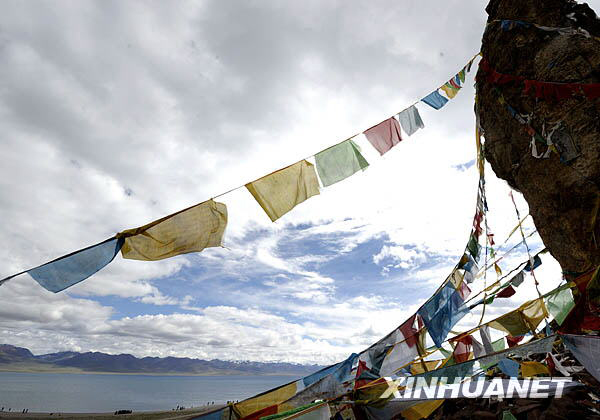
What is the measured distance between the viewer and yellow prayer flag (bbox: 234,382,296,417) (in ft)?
14.9

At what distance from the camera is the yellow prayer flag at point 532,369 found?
498cm

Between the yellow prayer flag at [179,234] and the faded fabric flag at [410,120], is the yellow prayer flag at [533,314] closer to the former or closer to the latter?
the faded fabric flag at [410,120]

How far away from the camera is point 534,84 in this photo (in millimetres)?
8406

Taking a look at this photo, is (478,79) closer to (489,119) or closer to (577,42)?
(489,119)


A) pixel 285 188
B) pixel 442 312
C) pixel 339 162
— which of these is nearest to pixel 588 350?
pixel 442 312

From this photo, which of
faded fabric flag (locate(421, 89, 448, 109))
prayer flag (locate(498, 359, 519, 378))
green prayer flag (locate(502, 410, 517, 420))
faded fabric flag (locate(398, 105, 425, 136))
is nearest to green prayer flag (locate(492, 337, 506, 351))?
prayer flag (locate(498, 359, 519, 378))

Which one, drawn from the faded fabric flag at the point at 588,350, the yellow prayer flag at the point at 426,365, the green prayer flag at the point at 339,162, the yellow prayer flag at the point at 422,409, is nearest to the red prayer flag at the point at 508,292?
the yellow prayer flag at the point at 426,365

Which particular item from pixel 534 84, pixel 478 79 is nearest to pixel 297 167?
pixel 534 84

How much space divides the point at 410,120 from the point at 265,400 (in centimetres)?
804

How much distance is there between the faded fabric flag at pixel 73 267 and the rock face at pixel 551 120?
9928 millimetres

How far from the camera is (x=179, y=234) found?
220 inches

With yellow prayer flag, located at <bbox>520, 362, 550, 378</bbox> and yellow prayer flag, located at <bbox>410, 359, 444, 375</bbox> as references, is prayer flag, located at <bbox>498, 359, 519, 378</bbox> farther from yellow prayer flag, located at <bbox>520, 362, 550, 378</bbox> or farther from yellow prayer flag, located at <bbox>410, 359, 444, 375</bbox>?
yellow prayer flag, located at <bbox>410, 359, 444, 375</bbox>

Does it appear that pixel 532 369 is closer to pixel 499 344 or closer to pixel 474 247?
pixel 499 344

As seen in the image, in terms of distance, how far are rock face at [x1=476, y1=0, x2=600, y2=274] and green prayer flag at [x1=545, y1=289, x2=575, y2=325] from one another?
239 centimetres
